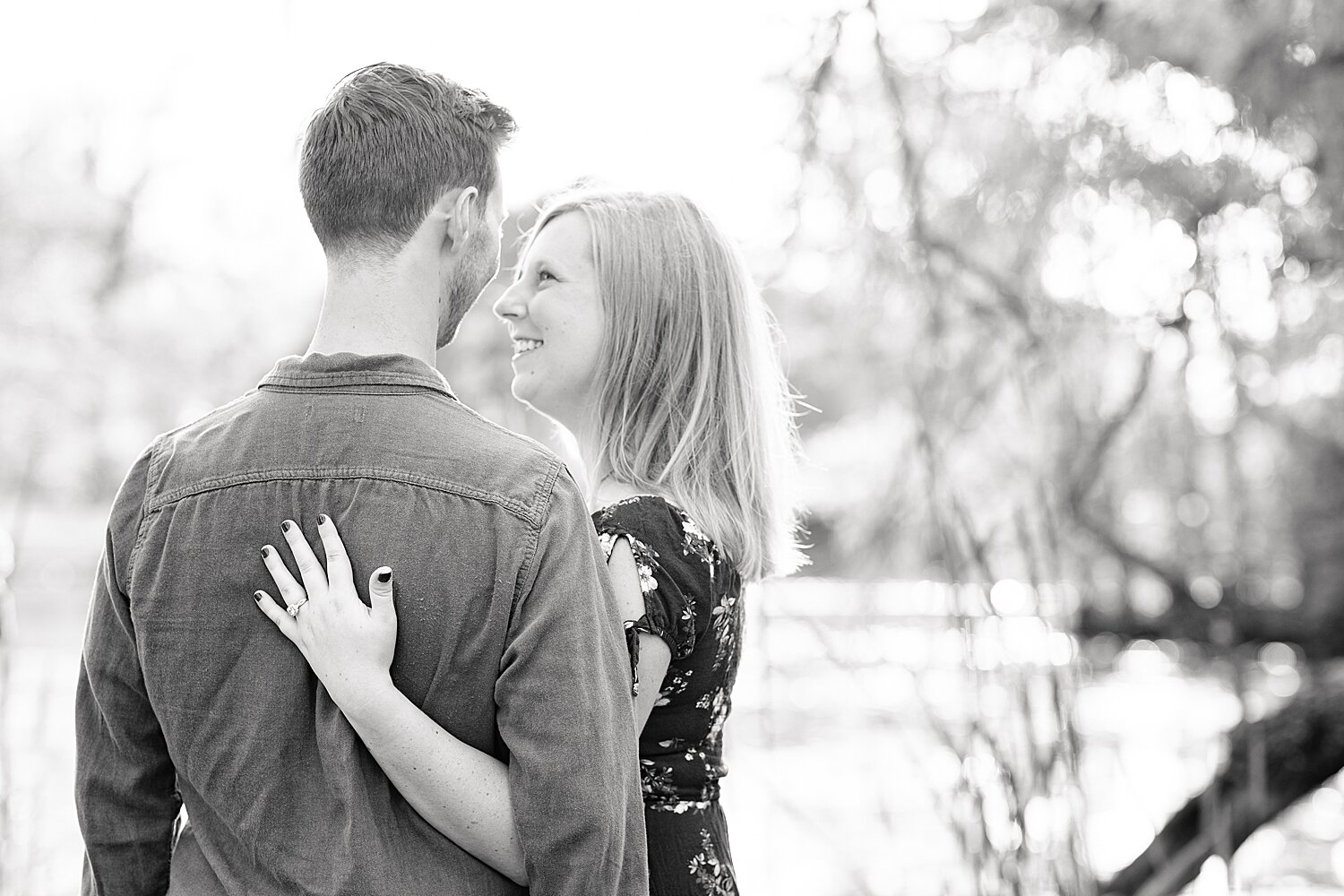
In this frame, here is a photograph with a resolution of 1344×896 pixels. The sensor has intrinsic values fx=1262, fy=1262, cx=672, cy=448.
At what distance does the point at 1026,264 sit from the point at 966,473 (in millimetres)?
657

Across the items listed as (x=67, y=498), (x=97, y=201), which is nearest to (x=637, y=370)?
(x=97, y=201)

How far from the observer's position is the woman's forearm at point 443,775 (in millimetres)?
994

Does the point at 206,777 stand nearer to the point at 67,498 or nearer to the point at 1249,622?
the point at 1249,622

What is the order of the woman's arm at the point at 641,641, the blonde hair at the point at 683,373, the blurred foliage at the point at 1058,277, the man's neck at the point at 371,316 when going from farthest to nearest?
the blurred foliage at the point at 1058,277 < the blonde hair at the point at 683,373 < the woman's arm at the point at 641,641 < the man's neck at the point at 371,316

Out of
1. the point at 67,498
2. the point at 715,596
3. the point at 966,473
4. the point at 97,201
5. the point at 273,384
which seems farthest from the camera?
the point at 67,498

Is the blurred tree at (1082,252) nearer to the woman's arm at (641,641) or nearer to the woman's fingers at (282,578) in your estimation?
the woman's arm at (641,641)

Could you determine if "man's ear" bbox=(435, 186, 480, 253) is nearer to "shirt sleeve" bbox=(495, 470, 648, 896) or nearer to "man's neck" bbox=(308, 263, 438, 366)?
"man's neck" bbox=(308, 263, 438, 366)

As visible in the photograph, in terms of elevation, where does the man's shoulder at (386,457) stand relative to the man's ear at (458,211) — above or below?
below

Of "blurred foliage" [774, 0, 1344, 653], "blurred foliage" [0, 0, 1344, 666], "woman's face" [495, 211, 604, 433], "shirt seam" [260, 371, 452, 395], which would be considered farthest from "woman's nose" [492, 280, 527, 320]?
"blurred foliage" [774, 0, 1344, 653]

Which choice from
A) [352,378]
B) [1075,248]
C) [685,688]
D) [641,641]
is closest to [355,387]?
[352,378]

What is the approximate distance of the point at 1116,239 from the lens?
3441 millimetres

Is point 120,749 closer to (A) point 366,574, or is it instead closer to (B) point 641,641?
(A) point 366,574

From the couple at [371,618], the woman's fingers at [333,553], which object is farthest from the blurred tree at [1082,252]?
the woman's fingers at [333,553]

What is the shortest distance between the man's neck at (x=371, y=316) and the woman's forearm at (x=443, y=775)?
30cm
